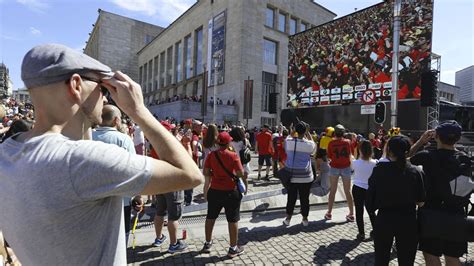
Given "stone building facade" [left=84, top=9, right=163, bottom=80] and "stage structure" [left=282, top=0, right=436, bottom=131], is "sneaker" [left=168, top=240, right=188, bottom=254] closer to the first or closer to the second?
"stage structure" [left=282, top=0, right=436, bottom=131]

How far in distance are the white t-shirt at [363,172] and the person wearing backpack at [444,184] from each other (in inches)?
63.5

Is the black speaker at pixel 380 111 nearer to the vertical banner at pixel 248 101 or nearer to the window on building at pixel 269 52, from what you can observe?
the vertical banner at pixel 248 101

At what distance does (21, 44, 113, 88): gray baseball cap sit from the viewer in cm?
100

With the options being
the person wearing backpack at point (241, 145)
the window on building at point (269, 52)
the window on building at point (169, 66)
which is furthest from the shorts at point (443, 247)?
the window on building at point (169, 66)

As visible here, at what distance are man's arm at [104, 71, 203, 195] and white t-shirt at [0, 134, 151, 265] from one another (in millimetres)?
60

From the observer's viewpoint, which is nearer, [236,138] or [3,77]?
[236,138]

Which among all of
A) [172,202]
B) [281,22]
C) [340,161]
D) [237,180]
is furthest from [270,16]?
[172,202]

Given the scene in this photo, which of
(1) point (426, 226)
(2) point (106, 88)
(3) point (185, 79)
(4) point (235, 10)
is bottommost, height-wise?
(1) point (426, 226)

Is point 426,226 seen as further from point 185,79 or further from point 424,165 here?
point 185,79

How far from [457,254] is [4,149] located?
12.8 ft

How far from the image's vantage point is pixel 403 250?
3.13 meters

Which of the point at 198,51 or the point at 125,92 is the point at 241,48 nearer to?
the point at 198,51

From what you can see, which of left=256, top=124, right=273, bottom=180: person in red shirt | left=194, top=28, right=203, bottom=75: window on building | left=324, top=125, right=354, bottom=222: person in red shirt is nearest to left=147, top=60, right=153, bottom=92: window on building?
left=194, top=28, right=203, bottom=75: window on building

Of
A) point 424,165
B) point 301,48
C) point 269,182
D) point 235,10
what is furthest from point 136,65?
point 424,165
